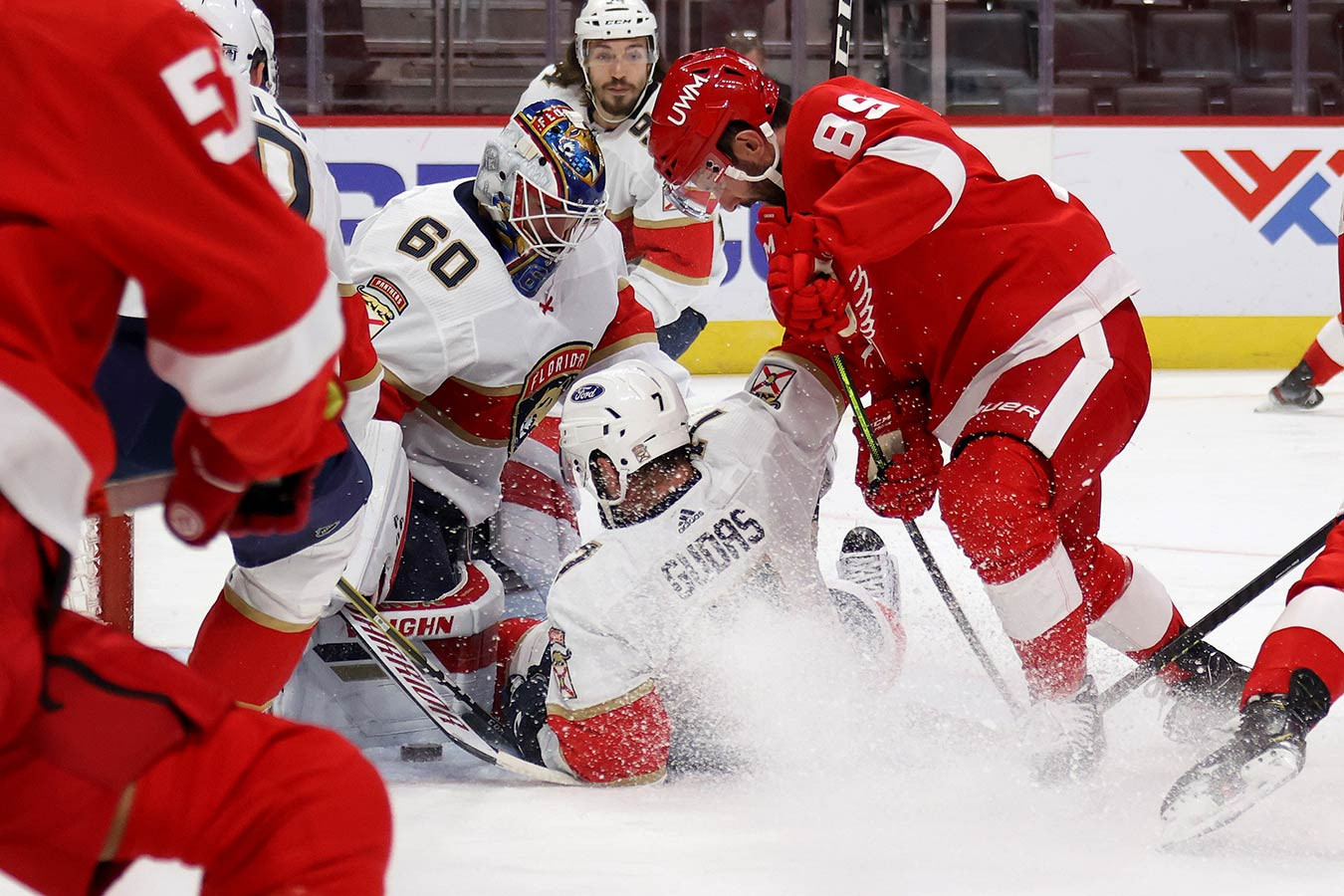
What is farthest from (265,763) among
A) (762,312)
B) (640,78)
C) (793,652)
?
(762,312)

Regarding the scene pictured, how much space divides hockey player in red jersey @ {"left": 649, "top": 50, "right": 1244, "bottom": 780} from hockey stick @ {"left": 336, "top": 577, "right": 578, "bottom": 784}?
65 centimetres

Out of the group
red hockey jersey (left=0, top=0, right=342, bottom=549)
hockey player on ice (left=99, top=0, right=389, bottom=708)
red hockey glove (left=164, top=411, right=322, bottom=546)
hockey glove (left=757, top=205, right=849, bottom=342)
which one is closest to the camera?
red hockey jersey (left=0, top=0, right=342, bottom=549)

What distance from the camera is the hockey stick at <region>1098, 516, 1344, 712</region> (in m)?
2.14

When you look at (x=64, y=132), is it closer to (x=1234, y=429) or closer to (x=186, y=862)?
(x=186, y=862)

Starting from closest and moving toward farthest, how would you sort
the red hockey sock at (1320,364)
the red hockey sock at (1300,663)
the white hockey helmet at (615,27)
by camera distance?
the red hockey sock at (1300,663) → the white hockey helmet at (615,27) → the red hockey sock at (1320,364)

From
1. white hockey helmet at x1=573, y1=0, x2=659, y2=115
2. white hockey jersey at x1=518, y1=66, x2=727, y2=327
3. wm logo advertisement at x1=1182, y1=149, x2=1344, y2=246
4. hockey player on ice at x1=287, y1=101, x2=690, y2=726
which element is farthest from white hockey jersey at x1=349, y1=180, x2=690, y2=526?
wm logo advertisement at x1=1182, y1=149, x2=1344, y2=246

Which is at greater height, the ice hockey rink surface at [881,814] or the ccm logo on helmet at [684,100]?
the ccm logo on helmet at [684,100]

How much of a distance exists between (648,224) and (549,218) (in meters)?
1.91

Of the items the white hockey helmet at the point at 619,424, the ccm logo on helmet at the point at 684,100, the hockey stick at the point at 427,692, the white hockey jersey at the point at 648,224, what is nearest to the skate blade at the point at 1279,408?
the white hockey jersey at the point at 648,224

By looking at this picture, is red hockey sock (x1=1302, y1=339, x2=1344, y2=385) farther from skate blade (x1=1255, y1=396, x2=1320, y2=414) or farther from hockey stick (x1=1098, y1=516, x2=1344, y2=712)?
hockey stick (x1=1098, y1=516, x2=1344, y2=712)

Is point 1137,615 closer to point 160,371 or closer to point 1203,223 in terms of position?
point 160,371

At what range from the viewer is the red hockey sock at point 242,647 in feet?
5.58

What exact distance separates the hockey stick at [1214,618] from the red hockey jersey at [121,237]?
150 centimetres

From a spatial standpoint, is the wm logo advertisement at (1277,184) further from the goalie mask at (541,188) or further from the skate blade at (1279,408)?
the goalie mask at (541,188)
